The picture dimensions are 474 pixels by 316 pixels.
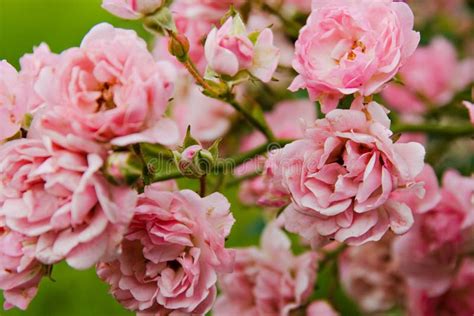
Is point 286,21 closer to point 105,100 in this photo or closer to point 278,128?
point 278,128

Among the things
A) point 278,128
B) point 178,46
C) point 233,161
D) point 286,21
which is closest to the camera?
point 178,46

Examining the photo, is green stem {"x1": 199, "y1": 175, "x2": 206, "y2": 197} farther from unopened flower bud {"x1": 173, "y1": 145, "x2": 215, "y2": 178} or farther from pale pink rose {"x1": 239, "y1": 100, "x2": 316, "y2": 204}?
pale pink rose {"x1": 239, "y1": 100, "x2": 316, "y2": 204}

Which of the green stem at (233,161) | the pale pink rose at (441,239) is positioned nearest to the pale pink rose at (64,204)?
the green stem at (233,161)

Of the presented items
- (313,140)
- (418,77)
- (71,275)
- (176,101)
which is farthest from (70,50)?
(418,77)

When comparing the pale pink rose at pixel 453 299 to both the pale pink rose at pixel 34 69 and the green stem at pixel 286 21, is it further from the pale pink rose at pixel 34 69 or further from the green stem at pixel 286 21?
the pale pink rose at pixel 34 69

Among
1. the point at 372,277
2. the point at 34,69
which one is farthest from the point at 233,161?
the point at 372,277

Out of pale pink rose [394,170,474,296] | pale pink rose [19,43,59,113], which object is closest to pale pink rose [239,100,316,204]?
pale pink rose [394,170,474,296]
